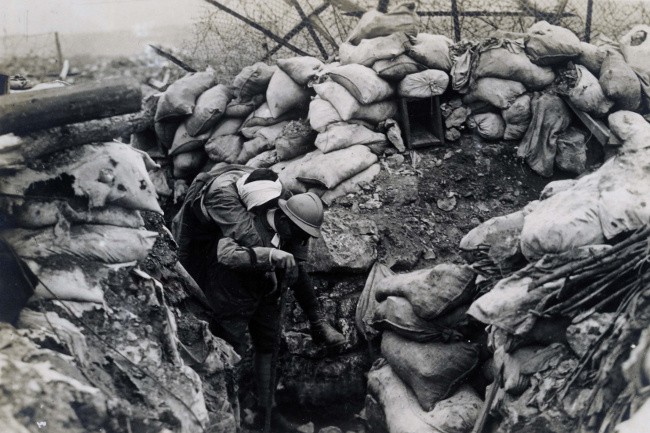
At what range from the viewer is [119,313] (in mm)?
2896

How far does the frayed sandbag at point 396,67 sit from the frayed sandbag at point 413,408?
6.55 ft

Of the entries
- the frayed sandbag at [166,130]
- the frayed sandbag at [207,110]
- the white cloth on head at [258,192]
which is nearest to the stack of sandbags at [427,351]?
the white cloth on head at [258,192]

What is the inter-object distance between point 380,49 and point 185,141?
5.63 ft

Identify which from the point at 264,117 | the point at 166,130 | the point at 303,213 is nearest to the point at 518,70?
the point at 264,117

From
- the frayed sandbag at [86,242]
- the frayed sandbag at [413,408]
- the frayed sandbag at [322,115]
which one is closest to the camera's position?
the frayed sandbag at [86,242]

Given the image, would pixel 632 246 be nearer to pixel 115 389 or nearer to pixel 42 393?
pixel 115 389

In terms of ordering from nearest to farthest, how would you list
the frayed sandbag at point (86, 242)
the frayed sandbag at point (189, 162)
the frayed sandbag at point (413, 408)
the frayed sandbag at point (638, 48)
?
the frayed sandbag at point (86, 242) → the frayed sandbag at point (413, 408) → the frayed sandbag at point (638, 48) → the frayed sandbag at point (189, 162)

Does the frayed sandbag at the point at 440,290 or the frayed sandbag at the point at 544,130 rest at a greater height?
the frayed sandbag at the point at 544,130

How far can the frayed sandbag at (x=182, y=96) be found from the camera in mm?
5184

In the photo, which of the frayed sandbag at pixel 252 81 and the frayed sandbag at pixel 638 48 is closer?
the frayed sandbag at pixel 638 48

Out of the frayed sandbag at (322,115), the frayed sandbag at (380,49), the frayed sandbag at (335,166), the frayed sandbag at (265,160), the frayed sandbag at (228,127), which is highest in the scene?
the frayed sandbag at (380,49)

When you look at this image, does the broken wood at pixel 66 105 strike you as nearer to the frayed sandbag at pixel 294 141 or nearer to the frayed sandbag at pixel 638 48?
the frayed sandbag at pixel 294 141

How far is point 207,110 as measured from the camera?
5.16 metres

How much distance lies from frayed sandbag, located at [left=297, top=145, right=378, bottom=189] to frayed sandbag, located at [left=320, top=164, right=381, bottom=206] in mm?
30
